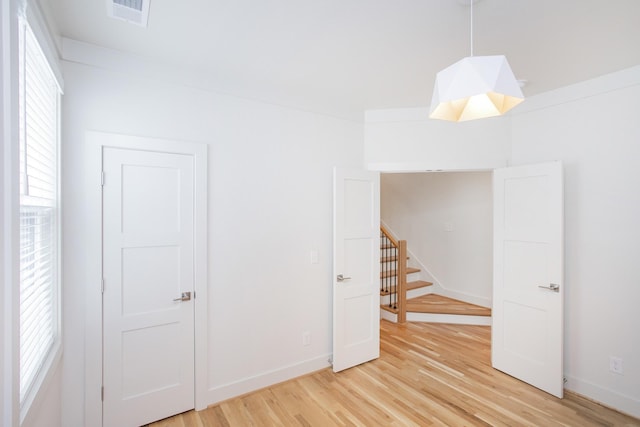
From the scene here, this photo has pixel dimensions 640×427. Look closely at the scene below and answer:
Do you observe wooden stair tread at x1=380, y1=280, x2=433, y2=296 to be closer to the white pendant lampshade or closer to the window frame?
the white pendant lampshade

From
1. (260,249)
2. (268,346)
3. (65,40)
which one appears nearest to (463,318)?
(268,346)

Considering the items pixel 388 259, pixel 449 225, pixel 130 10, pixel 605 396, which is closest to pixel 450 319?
pixel 388 259

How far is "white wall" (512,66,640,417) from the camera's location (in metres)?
2.44

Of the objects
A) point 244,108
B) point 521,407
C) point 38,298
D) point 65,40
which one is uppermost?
point 65,40

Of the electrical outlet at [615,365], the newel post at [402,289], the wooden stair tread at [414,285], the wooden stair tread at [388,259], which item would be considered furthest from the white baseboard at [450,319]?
the electrical outlet at [615,365]

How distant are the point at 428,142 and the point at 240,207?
214cm

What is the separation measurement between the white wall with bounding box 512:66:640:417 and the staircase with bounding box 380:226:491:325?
1618mm

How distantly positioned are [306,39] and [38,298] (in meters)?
2.19

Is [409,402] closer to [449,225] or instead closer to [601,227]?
[601,227]

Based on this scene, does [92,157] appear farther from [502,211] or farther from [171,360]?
[502,211]

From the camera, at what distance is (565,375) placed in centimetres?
280

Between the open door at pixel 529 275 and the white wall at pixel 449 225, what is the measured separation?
1.74 meters

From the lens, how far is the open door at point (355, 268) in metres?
3.09

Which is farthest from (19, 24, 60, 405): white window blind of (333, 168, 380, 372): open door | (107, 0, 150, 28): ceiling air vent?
(333, 168, 380, 372): open door
